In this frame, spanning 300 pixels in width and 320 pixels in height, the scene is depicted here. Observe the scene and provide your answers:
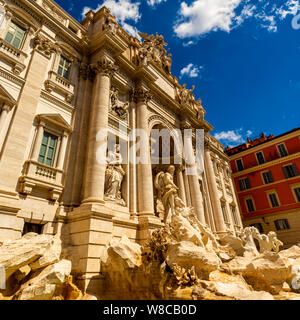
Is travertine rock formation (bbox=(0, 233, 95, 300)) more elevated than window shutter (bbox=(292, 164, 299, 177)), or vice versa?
window shutter (bbox=(292, 164, 299, 177))

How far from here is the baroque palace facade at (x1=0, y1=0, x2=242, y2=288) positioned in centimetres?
775

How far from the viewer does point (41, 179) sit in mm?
8273

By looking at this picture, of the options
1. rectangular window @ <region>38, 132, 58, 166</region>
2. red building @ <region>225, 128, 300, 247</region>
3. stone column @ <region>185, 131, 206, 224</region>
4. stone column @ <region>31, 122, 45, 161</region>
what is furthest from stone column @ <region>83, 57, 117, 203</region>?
red building @ <region>225, 128, 300, 247</region>

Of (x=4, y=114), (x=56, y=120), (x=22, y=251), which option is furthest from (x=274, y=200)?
(x=4, y=114)

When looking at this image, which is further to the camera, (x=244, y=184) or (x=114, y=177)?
(x=244, y=184)

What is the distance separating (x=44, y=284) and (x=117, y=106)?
31.6 ft

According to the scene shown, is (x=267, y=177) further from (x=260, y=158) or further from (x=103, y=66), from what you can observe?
(x=103, y=66)

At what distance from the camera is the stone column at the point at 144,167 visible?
36.7 feet

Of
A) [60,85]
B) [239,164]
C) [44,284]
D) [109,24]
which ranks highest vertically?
[109,24]

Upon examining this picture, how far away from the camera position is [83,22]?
46.6ft

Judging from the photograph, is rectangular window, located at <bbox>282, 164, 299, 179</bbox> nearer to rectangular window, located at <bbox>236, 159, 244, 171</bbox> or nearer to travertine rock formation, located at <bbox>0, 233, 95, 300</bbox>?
rectangular window, located at <bbox>236, 159, 244, 171</bbox>
